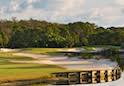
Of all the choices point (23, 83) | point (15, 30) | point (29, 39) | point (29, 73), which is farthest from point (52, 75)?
point (15, 30)

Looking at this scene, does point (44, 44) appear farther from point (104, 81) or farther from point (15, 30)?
point (104, 81)

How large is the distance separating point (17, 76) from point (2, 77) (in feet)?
8.14

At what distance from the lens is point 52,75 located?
53.9 meters

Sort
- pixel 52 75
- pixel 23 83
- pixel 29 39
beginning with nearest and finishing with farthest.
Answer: pixel 23 83
pixel 52 75
pixel 29 39

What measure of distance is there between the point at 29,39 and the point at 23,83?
350ft

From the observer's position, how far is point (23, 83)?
4681 centimetres

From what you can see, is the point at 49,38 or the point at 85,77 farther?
the point at 49,38

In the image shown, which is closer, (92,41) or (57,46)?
Answer: (57,46)

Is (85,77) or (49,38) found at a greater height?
(49,38)

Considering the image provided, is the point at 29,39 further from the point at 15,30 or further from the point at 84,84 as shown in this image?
the point at 84,84

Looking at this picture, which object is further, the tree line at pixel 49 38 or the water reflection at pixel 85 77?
the tree line at pixel 49 38

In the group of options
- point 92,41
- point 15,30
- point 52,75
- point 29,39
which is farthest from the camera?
point 92,41

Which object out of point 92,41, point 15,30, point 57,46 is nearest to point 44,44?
point 57,46

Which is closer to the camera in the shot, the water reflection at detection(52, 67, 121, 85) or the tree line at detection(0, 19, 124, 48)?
the water reflection at detection(52, 67, 121, 85)
